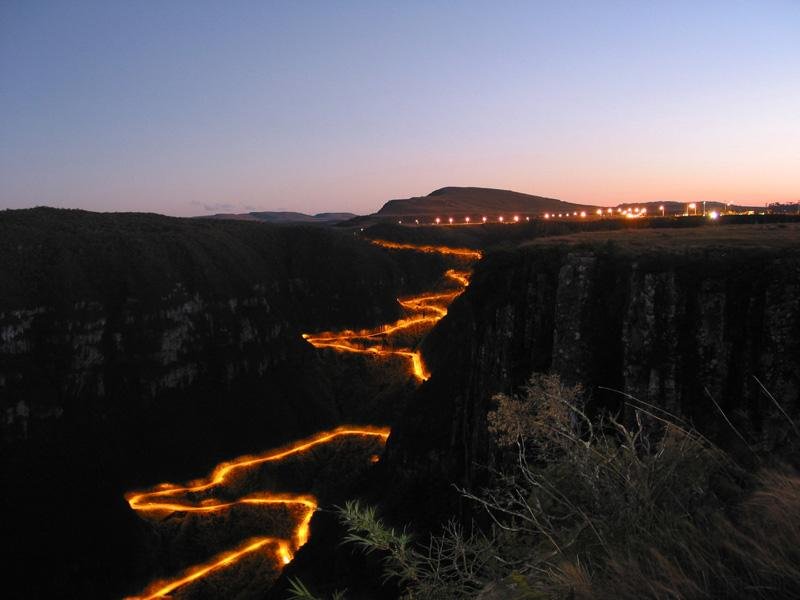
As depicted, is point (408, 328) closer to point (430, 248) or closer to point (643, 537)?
point (430, 248)

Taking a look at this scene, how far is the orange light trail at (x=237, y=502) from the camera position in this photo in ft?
138

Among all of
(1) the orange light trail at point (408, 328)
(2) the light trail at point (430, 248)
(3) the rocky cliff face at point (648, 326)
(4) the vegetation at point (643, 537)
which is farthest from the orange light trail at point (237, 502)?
(2) the light trail at point (430, 248)

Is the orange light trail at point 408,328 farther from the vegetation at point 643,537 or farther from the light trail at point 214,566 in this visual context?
the vegetation at point 643,537

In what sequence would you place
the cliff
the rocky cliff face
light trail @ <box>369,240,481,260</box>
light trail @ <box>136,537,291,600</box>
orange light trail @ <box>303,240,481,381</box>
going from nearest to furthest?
the rocky cliff face, light trail @ <box>136,537,291,600</box>, the cliff, orange light trail @ <box>303,240,481,381</box>, light trail @ <box>369,240,481,260</box>

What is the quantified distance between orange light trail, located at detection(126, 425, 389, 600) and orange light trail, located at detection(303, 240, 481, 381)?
1571 cm

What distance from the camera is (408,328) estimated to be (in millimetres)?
86500

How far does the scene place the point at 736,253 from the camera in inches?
660

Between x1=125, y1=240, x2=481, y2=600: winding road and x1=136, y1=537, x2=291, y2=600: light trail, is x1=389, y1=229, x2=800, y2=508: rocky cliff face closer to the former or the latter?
x1=125, y1=240, x2=481, y2=600: winding road

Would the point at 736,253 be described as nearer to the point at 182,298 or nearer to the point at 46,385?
the point at 46,385

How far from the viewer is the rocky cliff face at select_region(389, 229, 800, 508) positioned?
14.0m

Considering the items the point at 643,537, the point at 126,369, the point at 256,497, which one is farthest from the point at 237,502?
the point at 643,537

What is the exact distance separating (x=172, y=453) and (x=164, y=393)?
24.6 feet

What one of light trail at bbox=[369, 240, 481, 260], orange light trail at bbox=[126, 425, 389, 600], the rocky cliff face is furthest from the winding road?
light trail at bbox=[369, 240, 481, 260]

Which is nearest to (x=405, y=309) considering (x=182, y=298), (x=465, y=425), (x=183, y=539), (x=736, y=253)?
(x=182, y=298)
